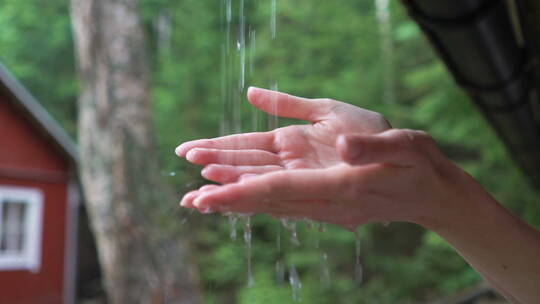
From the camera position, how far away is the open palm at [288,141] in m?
0.89

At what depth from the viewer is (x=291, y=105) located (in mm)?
929

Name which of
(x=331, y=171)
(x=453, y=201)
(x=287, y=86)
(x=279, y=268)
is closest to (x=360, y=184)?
(x=331, y=171)

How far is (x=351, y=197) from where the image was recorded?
674 millimetres

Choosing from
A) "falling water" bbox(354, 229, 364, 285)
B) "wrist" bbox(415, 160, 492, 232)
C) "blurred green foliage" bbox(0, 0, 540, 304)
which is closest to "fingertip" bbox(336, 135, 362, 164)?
"wrist" bbox(415, 160, 492, 232)

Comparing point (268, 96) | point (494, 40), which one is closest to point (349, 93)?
point (494, 40)

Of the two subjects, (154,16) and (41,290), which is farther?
(154,16)

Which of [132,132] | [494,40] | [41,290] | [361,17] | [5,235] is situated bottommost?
[41,290]

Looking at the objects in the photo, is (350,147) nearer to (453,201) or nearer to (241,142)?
(453,201)

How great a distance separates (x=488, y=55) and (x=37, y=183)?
27.3 ft

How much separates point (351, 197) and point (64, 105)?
38.4ft

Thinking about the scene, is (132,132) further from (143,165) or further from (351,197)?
(351,197)

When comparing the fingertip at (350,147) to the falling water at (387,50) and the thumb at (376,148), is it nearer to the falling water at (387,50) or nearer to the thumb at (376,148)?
the thumb at (376,148)

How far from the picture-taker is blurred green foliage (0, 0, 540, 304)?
8.04 meters

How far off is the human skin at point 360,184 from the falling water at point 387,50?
8664mm
